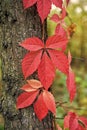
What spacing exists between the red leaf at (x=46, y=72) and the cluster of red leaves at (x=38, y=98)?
10 cm

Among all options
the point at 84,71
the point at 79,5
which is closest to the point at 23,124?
the point at 84,71

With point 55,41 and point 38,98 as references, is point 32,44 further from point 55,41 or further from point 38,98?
point 38,98

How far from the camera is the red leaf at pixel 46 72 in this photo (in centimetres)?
122

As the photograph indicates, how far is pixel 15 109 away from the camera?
1408mm

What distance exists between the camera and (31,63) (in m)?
1.23

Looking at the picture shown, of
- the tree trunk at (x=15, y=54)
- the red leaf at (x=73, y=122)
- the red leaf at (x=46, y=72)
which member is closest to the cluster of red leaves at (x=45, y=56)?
the red leaf at (x=46, y=72)

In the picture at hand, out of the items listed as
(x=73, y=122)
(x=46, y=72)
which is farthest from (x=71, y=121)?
(x=46, y=72)

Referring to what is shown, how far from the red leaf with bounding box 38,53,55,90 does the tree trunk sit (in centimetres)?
17

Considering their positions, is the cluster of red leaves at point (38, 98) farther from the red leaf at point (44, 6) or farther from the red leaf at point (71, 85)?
the red leaf at point (44, 6)

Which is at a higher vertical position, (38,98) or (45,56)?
→ (45,56)

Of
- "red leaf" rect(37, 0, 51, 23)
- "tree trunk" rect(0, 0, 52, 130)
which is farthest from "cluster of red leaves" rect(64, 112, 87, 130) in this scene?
"red leaf" rect(37, 0, 51, 23)

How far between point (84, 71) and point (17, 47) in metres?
5.31

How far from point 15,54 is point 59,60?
0.24m

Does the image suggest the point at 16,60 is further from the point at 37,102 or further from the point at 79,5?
the point at 79,5
